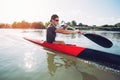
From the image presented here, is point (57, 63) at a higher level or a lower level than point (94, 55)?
lower

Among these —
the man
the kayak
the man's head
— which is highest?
the man's head

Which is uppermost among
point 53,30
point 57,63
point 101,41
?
point 53,30

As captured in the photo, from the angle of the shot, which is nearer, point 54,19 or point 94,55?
point 94,55

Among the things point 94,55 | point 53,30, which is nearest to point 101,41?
point 94,55

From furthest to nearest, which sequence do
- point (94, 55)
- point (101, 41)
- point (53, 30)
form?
point (53, 30) < point (101, 41) < point (94, 55)

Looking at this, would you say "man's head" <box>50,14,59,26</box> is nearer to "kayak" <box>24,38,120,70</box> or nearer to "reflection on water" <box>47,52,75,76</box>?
"kayak" <box>24,38,120,70</box>

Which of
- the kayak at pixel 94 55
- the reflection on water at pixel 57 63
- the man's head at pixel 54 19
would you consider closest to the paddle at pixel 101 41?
the kayak at pixel 94 55

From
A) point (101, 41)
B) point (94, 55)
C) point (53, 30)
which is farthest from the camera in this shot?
point (53, 30)

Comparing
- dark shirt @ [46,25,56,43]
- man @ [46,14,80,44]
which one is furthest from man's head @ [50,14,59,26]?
dark shirt @ [46,25,56,43]

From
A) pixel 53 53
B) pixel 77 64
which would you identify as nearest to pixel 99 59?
pixel 77 64

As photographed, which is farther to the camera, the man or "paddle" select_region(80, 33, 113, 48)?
the man

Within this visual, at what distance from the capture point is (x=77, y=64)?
23.3 ft

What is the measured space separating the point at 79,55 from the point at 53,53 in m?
1.90

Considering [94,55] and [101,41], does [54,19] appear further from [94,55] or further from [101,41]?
[94,55]
